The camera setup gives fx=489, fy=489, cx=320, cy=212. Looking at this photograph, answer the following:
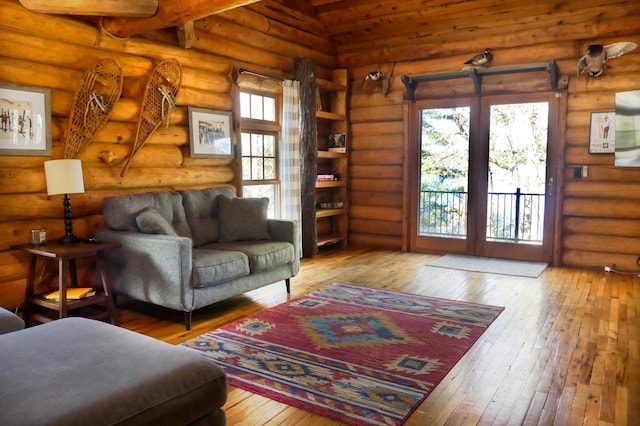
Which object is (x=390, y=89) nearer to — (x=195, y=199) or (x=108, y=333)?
(x=195, y=199)

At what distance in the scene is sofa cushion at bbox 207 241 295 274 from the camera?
3.97 metres

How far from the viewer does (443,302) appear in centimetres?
420

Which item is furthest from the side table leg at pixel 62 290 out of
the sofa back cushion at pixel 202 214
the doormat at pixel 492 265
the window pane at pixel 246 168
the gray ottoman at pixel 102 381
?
the doormat at pixel 492 265

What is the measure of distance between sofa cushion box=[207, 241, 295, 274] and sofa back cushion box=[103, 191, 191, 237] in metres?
0.37

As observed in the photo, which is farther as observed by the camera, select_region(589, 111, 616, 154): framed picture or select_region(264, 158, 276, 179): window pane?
select_region(264, 158, 276, 179): window pane

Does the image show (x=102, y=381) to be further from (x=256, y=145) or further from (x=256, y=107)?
(x=256, y=107)

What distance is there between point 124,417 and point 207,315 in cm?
243

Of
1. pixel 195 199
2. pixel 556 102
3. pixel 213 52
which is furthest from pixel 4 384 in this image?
pixel 556 102

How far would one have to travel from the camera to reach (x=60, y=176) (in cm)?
338

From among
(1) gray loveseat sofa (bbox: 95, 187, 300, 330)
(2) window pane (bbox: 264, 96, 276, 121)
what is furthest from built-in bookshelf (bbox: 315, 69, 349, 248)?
(1) gray loveseat sofa (bbox: 95, 187, 300, 330)

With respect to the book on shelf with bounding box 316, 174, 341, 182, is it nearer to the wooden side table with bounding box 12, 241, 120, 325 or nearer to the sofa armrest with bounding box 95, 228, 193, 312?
the sofa armrest with bounding box 95, 228, 193, 312

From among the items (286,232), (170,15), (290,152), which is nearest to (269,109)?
(290,152)

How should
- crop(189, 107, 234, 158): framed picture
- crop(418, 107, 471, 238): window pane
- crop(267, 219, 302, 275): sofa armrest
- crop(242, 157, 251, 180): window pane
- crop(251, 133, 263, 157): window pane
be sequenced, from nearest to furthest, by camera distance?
crop(267, 219, 302, 275): sofa armrest
crop(189, 107, 234, 158): framed picture
crop(242, 157, 251, 180): window pane
crop(251, 133, 263, 157): window pane
crop(418, 107, 471, 238): window pane

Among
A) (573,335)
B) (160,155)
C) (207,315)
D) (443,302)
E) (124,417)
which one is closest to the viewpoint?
(124,417)
